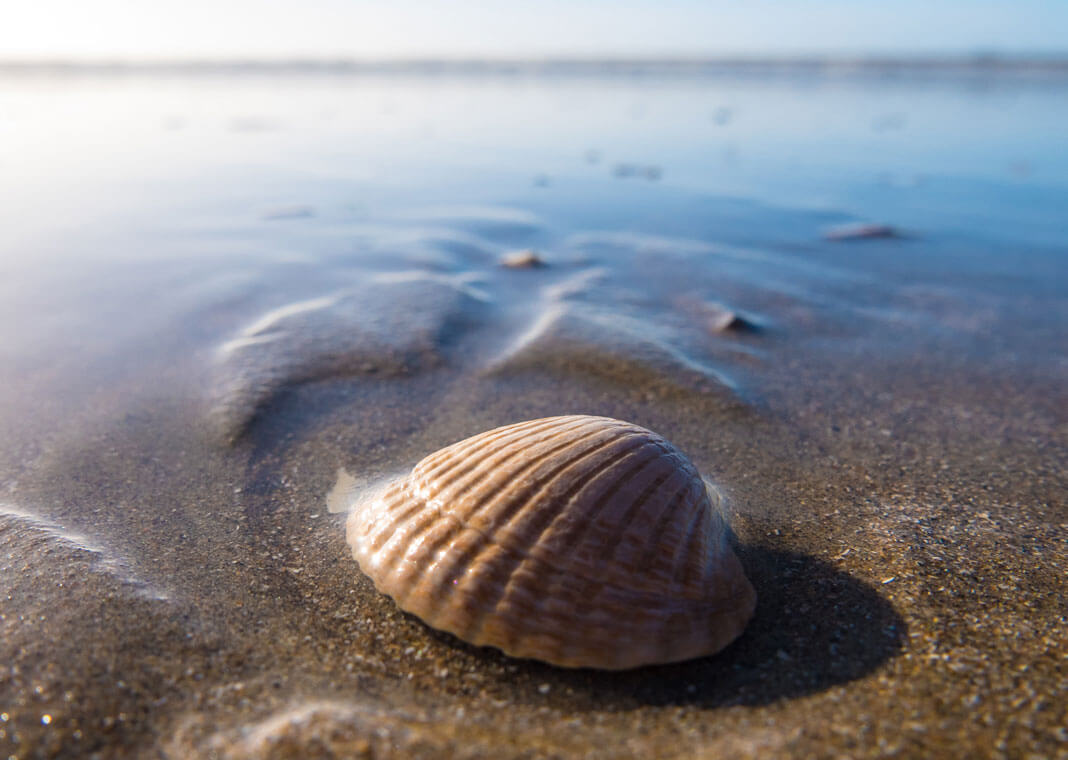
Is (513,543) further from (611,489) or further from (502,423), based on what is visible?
(502,423)

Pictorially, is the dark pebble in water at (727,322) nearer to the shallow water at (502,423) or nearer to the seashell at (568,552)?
the shallow water at (502,423)

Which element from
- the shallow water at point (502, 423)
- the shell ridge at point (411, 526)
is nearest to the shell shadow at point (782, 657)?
the shallow water at point (502, 423)

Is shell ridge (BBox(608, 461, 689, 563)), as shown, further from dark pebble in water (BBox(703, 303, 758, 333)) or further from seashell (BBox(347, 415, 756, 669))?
dark pebble in water (BBox(703, 303, 758, 333))

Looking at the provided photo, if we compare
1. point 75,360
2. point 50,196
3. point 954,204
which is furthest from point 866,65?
point 75,360

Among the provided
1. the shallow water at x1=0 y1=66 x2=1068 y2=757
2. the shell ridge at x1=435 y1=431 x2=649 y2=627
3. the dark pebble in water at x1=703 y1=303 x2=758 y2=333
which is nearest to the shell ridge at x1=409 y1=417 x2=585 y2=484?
the shell ridge at x1=435 y1=431 x2=649 y2=627

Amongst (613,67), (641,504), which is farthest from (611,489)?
(613,67)

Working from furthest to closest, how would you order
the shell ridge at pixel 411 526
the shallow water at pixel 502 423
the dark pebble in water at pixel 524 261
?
the dark pebble in water at pixel 524 261, the shell ridge at pixel 411 526, the shallow water at pixel 502 423
